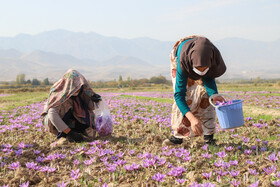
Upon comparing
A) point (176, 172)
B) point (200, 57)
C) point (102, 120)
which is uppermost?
point (200, 57)

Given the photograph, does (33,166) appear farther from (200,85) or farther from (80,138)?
(200,85)

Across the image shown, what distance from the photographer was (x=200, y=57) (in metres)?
3.39

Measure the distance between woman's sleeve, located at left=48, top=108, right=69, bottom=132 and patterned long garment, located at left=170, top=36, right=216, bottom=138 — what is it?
214cm

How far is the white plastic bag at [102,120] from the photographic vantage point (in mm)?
5348

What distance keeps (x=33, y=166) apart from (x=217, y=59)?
2.94 meters

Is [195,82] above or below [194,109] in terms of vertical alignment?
above

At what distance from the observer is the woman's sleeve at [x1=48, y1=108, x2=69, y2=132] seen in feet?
16.1

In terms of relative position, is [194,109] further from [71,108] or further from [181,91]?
[71,108]

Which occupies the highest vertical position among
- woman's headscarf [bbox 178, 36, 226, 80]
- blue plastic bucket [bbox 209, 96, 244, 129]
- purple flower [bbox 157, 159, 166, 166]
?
woman's headscarf [bbox 178, 36, 226, 80]

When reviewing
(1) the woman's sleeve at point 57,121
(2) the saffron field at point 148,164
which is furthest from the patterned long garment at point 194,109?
(1) the woman's sleeve at point 57,121

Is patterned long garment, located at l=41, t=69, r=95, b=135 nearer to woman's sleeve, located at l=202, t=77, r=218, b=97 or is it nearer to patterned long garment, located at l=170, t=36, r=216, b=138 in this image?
patterned long garment, located at l=170, t=36, r=216, b=138

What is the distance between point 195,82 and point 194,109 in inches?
17.9

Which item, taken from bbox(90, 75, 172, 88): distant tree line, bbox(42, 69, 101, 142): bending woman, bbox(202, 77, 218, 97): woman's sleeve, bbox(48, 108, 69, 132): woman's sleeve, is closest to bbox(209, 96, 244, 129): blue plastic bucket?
bbox(202, 77, 218, 97): woman's sleeve

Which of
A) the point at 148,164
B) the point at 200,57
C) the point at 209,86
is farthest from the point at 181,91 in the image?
the point at 148,164
